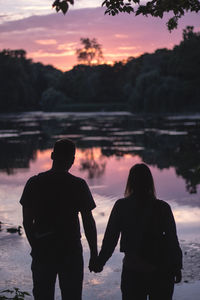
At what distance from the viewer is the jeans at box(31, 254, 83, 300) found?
414 cm

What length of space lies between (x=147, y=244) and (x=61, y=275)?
732 mm

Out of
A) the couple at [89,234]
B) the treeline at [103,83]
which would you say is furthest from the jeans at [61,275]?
the treeline at [103,83]

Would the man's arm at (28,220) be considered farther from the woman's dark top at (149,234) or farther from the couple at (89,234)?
the woman's dark top at (149,234)

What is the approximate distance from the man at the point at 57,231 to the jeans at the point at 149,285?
17.4 inches

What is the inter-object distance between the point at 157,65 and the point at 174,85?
21277mm

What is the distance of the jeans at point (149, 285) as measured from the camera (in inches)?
154

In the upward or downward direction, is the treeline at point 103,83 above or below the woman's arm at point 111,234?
above

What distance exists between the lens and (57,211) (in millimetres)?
4137

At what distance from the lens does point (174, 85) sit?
78.3 meters

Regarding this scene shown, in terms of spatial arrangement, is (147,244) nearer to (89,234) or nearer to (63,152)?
(89,234)

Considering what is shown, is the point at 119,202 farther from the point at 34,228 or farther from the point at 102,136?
the point at 102,136

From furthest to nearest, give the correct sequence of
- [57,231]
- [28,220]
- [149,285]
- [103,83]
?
[103,83] < [28,220] < [57,231] < [149,285]

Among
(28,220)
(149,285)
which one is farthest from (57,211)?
(149,285)

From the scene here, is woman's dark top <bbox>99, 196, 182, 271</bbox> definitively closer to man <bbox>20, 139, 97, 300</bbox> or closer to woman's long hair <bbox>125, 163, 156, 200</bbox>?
woman's long hair <bbox>125, 163, 156, 200</bbox>
